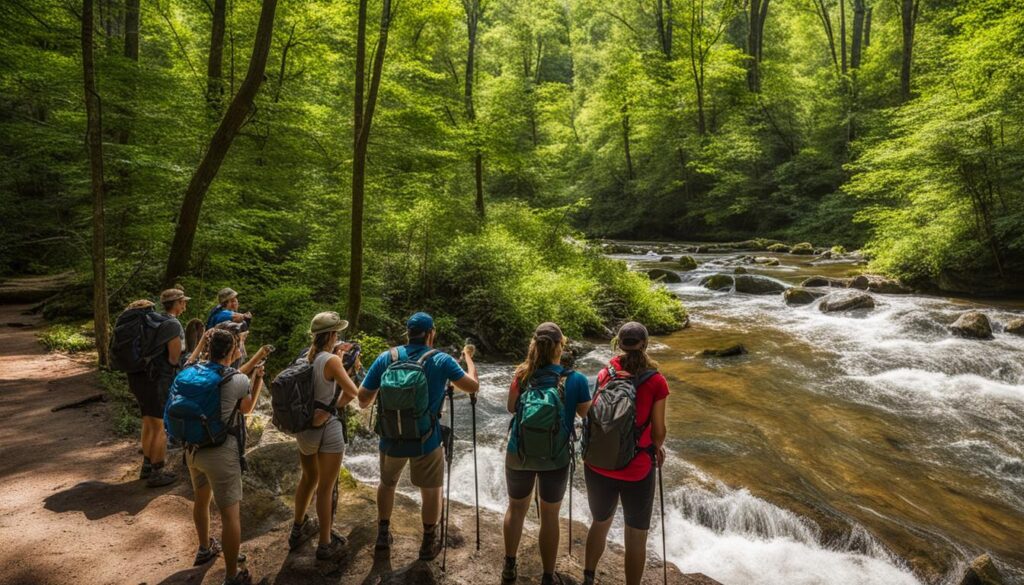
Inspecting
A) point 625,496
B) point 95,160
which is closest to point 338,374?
point 625,496

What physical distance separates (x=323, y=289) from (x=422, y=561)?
29.7 ft

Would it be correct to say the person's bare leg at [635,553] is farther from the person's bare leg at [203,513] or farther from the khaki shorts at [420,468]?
the person's bare leg at [203,513]

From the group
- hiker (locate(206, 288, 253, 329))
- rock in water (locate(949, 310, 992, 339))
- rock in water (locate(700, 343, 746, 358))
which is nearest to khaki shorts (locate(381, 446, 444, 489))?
hiker (locate(206, 288, 253, 329))

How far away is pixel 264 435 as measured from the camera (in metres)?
6.11

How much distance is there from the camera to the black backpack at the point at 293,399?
3594 mm

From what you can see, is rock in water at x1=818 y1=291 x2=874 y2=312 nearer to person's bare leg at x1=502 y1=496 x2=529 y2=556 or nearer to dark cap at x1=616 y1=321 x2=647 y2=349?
dark cap at x1=616 y1=321 x2=647 y2=349

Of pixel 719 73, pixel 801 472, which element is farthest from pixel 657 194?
pixel 801 472

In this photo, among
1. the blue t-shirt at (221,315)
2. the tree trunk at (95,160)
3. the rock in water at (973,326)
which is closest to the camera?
the blue t-shirt at (221,315)

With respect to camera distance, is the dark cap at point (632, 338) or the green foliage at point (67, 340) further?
the green foliage at point (67, 340)

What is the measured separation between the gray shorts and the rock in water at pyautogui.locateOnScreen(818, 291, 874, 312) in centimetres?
1480

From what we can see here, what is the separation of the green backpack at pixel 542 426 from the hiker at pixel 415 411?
514 millimetres

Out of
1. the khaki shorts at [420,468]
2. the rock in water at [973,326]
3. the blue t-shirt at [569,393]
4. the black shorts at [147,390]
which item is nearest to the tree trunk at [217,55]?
the black shorts at [147,390]

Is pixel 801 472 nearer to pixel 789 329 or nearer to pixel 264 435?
pixel 264 435

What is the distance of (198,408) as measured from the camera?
10.8 feet
